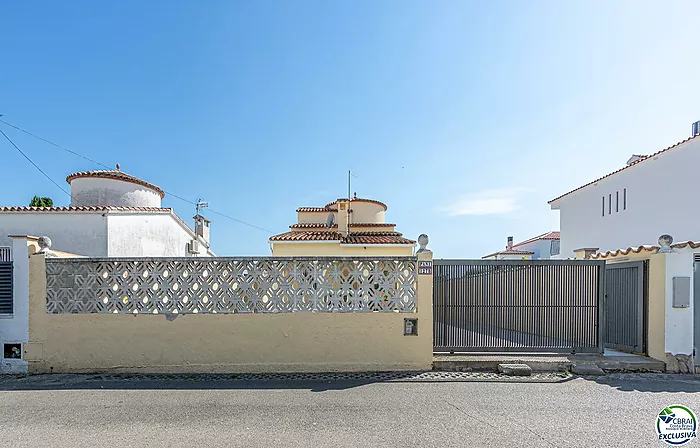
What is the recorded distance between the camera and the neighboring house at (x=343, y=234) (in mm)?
13109

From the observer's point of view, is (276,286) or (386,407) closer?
(386,407)

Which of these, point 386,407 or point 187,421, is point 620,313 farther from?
point 187,421

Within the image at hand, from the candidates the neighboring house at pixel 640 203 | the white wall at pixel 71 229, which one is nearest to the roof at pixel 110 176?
the white wall at pixel 71 229

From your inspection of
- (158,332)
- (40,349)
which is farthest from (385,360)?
(40,349)

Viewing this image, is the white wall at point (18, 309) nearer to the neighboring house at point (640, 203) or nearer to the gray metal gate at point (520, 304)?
the gray metal gate at point (520, 304)

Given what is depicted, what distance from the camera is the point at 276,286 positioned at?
6.29 meters

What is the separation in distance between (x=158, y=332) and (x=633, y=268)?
8.72 metres

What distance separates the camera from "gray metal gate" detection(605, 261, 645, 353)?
21.5 feet

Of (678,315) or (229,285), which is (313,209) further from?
(678,315)

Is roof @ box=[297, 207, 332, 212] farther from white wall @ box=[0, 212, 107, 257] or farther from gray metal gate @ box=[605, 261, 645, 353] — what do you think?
gray metal gate @ box=[605, 261, 645, 353]

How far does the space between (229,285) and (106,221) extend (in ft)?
22.9

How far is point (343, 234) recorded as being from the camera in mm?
15172

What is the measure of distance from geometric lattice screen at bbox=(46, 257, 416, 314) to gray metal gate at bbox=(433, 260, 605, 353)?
84 centimetres

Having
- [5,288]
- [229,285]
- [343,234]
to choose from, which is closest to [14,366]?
[5,288]
